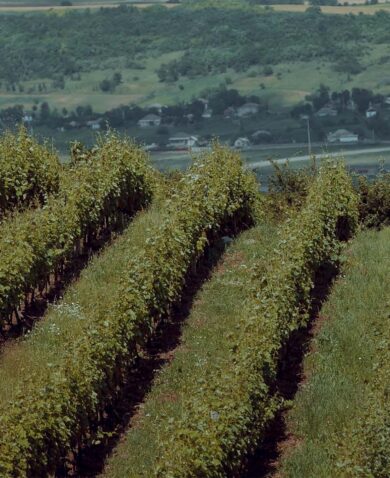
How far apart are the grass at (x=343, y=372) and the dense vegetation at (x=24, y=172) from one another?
18.5 ft

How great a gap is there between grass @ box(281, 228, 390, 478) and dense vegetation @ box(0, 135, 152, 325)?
3926mm

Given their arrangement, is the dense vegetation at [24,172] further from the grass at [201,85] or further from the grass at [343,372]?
the grass at [201,85]

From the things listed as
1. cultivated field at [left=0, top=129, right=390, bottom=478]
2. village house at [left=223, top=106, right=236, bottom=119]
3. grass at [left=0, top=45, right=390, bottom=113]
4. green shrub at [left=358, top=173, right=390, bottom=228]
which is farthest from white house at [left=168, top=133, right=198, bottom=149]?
grass at [left=0, top=45, right=390, bottom=113]

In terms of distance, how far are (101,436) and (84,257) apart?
6.22 meters

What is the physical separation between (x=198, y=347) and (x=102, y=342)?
2.52 m

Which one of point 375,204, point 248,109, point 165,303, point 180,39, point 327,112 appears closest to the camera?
point 165,303

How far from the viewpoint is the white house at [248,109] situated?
60644 mm

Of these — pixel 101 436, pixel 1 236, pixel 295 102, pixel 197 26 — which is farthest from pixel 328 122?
pixel 197 26

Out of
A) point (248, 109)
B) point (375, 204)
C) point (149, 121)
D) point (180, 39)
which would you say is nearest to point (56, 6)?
point (180, 39)

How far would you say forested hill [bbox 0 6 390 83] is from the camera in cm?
8500

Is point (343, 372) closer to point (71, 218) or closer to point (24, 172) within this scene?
point (71, 218)

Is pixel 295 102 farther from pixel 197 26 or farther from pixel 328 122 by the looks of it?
pixel 197 26

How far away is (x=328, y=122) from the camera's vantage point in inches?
2060

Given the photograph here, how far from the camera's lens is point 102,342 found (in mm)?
13602
